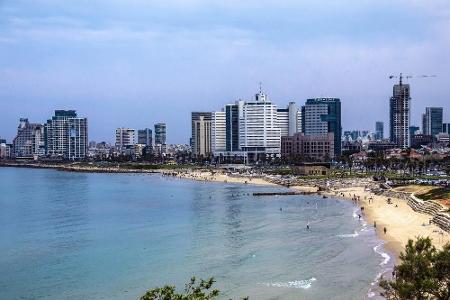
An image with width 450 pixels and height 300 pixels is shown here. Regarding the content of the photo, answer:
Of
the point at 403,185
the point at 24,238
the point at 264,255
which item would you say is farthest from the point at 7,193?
the point at 264,255

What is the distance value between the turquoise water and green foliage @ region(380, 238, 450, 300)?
1307cm

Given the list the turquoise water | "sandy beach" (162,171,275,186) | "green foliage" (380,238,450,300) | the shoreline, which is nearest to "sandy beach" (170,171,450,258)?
the shoreline

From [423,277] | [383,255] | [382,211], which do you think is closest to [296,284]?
[383,255]

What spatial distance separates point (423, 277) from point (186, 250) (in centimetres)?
2984

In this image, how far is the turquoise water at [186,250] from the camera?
36103mm

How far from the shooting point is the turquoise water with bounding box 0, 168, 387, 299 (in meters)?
36.1

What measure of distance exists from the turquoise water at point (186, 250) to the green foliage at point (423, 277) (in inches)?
515

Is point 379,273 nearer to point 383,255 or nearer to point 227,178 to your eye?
point 383,255

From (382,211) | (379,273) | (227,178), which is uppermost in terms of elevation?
(382,211)

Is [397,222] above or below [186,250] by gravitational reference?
above

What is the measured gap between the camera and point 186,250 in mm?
47812

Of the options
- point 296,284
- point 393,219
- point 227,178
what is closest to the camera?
point 296,284

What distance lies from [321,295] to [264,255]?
1235 centimetres

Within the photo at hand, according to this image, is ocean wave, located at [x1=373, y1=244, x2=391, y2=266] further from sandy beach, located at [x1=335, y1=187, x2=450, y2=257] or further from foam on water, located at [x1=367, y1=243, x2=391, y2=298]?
sandy beach, located at [x1=335, y1=187, x2=450, y2=257]
